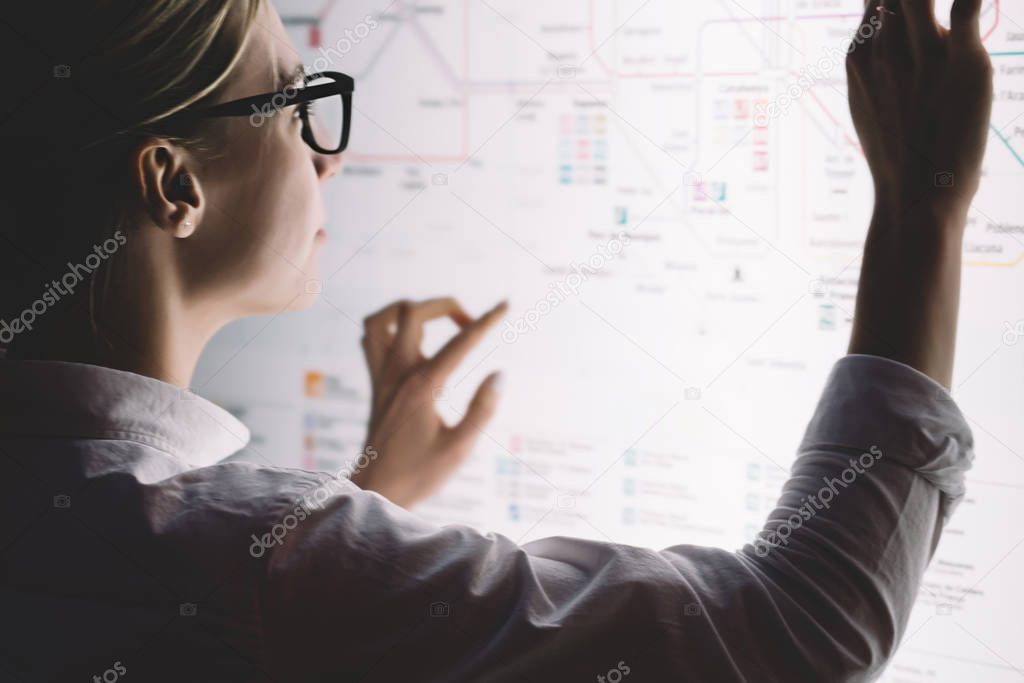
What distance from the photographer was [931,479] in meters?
0.56

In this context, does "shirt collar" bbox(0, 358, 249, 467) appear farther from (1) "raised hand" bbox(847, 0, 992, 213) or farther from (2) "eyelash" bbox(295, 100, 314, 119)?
(1) "raised hand" bbox(847, 0, 992, 213)

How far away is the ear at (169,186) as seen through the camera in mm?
660

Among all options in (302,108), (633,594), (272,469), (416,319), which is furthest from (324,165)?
(633,594)

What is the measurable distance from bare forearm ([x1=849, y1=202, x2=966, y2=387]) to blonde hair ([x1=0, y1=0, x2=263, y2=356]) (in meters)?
0.48

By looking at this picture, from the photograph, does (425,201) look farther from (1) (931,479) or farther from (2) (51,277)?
(1) (931,479)

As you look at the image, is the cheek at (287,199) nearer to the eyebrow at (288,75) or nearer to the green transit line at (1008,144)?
the eyebrow at (288,75)

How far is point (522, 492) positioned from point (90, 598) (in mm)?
485

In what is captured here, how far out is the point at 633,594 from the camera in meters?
0.53

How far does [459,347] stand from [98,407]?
41 cm

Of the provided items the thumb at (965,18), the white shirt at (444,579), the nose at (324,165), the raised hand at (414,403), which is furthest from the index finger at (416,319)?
the thumb at (965,18)

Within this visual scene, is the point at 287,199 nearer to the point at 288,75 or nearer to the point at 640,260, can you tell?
the point at 288,75

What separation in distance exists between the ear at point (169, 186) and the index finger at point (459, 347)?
34 centimetres

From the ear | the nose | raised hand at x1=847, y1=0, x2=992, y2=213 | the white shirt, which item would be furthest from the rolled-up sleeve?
the nose

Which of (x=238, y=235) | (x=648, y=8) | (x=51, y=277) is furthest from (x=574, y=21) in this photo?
(x=51, y=277)
